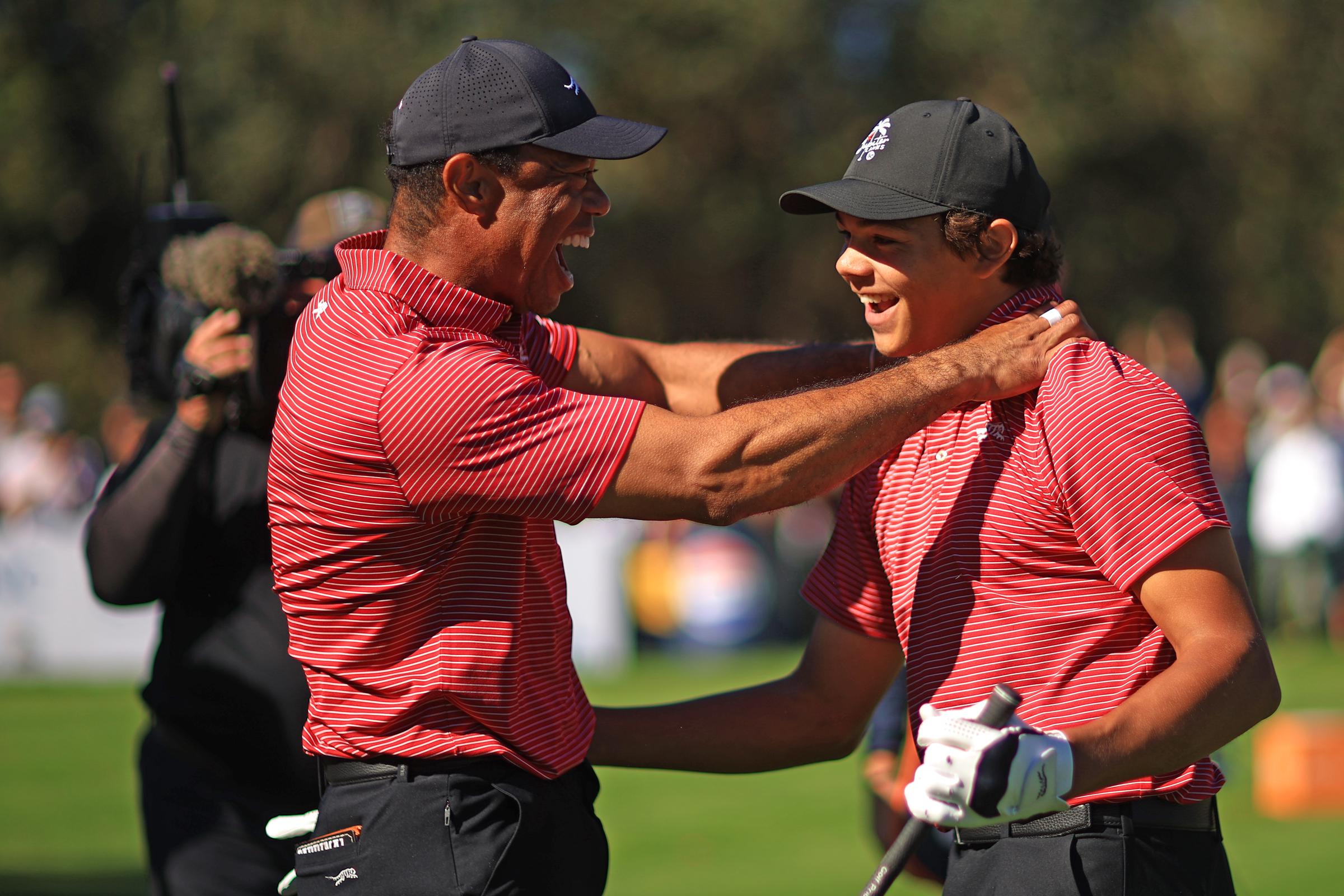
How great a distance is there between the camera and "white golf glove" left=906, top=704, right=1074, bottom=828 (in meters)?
2.50

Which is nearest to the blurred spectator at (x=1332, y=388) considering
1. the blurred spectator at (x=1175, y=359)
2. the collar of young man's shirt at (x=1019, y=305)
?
the blurred spectator at (x=1175, y=359)

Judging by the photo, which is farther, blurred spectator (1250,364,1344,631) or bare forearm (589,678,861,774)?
blurred spectator (1250,364,1344,631)

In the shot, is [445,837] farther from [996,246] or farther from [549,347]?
[996,246]

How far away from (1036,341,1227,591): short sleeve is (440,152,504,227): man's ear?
118 centimetres

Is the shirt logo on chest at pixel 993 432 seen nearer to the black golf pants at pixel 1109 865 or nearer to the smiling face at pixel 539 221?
the black golf pants at pixel 1109 865

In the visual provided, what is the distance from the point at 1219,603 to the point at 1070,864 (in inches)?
22.4

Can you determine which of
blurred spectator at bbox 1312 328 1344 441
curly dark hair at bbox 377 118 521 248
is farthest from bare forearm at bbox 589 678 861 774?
blurred spectator at bbox 1312 328 1344 441

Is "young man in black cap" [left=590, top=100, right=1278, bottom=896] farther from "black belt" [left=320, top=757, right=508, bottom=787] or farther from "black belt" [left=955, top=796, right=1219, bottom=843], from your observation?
"black belt" [left=320, top=757, right=508, bottom=787]

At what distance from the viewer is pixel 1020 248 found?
3.29m

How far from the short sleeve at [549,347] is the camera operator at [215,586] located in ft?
2.69

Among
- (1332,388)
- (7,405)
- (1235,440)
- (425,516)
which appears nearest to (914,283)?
(425,516)

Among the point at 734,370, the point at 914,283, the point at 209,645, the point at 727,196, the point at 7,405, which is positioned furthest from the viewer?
the point at 727,196

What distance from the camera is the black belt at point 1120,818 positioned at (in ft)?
9.64

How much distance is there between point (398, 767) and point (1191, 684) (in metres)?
1.47
